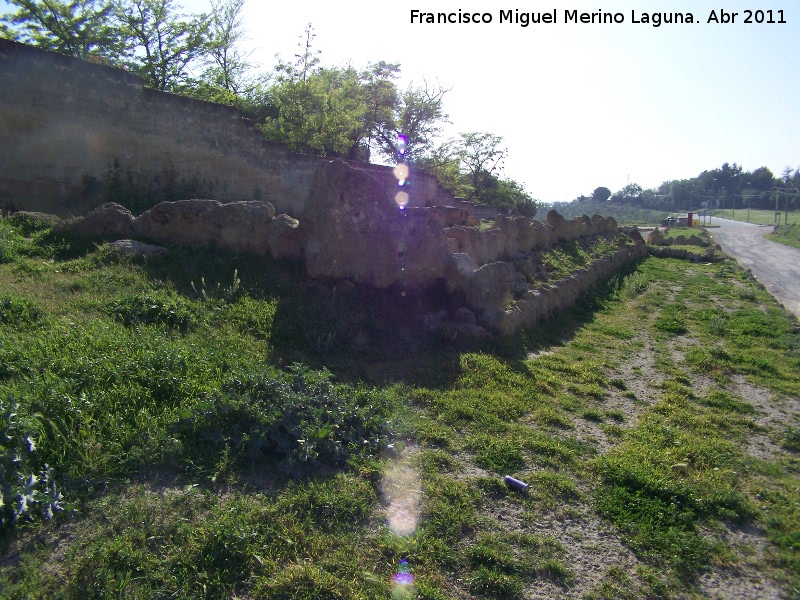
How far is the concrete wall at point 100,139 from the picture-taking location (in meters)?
9.51

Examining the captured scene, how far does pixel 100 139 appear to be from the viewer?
34.5ft

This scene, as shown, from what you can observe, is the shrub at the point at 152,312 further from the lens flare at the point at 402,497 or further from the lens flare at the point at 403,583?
the lens flare at the point at 403,583

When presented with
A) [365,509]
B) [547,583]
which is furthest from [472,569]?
[365,509]

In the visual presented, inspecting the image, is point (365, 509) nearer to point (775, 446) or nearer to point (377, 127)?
point (775, 446)

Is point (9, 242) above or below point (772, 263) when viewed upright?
above

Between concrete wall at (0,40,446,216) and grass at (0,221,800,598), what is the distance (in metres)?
3.41

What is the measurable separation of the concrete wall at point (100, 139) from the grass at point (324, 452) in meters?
3.41

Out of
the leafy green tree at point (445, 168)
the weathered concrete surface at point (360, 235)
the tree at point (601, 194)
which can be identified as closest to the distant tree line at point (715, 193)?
the tree at point (601, 194)

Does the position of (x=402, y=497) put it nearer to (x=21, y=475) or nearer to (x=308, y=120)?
(x=21, y=475)

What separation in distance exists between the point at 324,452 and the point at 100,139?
9.18m

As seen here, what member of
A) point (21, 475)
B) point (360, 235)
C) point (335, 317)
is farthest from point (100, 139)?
point (21, 475)

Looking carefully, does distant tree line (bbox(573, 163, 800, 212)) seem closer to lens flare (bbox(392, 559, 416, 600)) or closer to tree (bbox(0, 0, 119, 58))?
tree (bbox(0, 0, 119, 58))

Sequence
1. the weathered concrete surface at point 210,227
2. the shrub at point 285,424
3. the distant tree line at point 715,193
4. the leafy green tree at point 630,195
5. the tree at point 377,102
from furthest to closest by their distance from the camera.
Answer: the leafy green tree at point 630,195 < the distant tree line at point 715,193 < the tree at point 377,102 < the weathered concrete surface at point 210,227 < the shrub at point 285,424

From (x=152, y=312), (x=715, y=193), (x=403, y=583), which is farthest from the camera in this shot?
(x=715, y=193)
